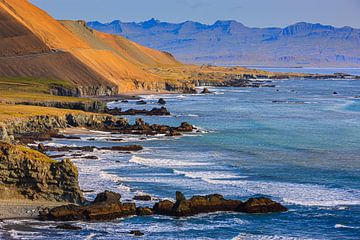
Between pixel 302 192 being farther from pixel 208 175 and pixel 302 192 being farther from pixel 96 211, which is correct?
pixel 96 211

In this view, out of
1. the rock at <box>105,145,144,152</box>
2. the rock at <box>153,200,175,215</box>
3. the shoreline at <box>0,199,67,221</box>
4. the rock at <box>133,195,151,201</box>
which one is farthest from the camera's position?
the rock at <box>105,145,144,152</box>

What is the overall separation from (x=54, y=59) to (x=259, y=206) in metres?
95.2

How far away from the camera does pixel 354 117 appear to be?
88.2 metres

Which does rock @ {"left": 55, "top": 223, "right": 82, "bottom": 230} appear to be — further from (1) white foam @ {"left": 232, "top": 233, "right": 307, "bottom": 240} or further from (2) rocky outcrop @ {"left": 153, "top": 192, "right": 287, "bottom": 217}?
(1) white foam @ {"left": 232, "top": 233, "right": 307, "bottom": 240}

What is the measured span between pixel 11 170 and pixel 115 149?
2135 centimetres

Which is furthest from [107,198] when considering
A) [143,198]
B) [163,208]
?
[143,198]

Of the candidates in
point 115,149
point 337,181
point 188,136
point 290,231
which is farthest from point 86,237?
point 188,136

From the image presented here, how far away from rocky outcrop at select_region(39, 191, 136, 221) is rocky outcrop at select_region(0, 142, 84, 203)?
1.29 m

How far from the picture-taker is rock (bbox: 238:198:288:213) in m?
33.9

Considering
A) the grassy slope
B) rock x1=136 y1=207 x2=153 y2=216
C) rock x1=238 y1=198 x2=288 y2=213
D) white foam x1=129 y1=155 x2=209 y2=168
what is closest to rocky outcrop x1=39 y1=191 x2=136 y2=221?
rock x1=136 y1=207 x2=153 y2=216

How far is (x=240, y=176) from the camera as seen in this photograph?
1709 inches

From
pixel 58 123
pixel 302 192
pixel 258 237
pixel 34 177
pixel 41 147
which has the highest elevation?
pixel 58 123

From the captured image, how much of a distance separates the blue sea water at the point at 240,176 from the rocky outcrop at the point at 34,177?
263 centimetres

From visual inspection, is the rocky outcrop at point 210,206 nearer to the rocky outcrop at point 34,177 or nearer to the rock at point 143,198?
the rock at point 143,198
